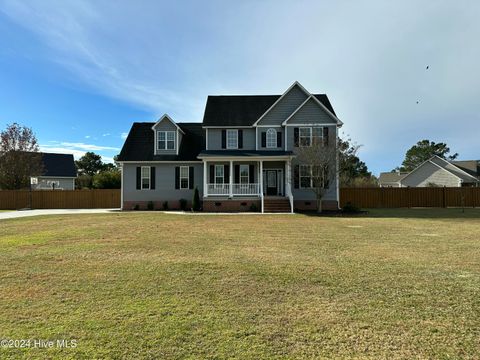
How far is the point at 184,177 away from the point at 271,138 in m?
7.28

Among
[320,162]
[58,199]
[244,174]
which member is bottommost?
[58,199]

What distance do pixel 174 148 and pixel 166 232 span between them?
14.3 m

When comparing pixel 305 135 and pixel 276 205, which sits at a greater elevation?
pixel 305 135

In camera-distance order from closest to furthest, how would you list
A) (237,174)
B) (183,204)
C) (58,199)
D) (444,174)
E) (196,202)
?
(196,202)
(237,174)
(183,204)
(58,199)
(444,174)

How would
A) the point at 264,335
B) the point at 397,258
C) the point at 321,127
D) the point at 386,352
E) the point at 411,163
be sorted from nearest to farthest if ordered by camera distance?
the point at 386,352
the point at 264,335
the point at 397,258
the point at 321,127
the point at 411,163

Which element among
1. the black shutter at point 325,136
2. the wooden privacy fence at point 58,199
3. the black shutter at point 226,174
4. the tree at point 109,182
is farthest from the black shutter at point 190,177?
the tree at point 109,182

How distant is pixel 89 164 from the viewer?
2414 inches

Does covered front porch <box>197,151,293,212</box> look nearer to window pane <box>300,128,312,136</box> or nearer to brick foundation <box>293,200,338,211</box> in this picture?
brick foundation <box>293,200,338,211</box>

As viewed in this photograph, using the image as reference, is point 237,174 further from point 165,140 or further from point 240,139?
point 165,140

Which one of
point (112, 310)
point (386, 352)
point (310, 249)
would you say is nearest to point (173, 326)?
point (112, 310)

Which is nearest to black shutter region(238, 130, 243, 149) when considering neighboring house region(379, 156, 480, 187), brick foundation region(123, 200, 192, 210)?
brick foundation region(123, 200, 192, 210)

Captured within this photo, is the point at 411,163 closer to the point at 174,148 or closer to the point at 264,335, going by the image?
the point at 174,148

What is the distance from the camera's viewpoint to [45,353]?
9.91 ft

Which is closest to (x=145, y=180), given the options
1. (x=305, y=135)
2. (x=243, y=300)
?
(x=305, y=135)
